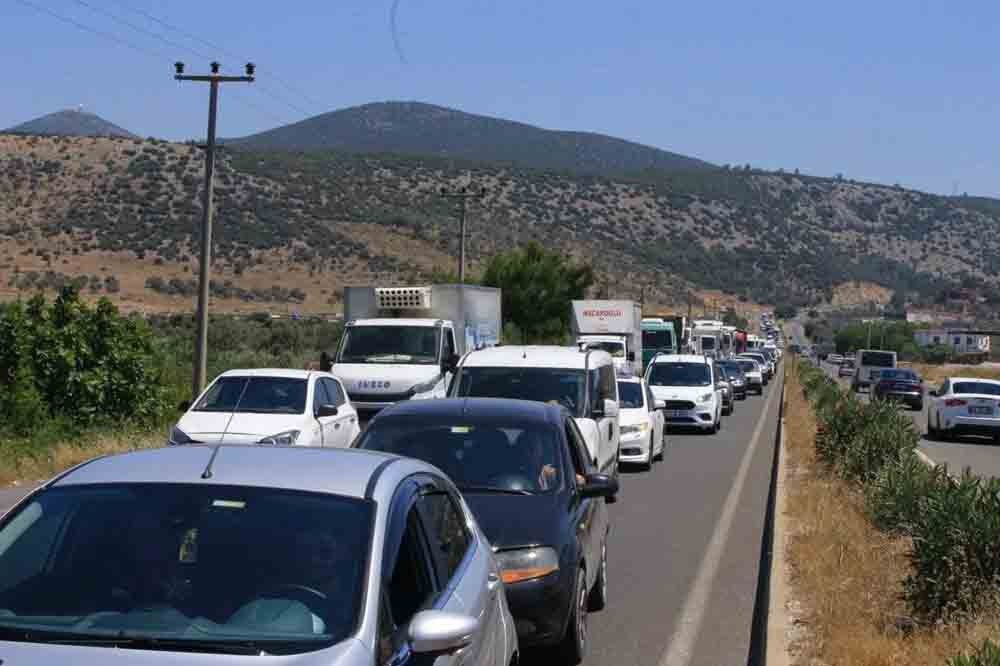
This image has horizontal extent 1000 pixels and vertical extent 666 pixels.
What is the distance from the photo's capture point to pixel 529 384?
611 inches

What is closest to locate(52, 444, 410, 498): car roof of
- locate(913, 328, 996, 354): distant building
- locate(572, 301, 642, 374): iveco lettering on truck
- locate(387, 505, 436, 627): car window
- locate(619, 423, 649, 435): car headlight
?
locate(387, 505, 436, 627): car window

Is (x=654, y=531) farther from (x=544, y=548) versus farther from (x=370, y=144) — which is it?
(x=370, y=144)

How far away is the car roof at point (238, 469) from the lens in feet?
16.1

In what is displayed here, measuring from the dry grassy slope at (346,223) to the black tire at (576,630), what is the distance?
52.0 meters

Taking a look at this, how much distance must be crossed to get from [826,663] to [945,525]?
1810mm

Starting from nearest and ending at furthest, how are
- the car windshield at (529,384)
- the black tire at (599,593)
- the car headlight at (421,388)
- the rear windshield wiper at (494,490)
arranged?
the rear windshield wiper at (494,490)
the black tire at (599,593)
the car windshield at (529,384)
the car headlight at (421,388)

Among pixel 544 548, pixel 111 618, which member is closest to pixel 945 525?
pixel 544 548

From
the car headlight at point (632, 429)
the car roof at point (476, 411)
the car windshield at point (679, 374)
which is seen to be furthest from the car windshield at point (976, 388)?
the car roof at point (476, 411)

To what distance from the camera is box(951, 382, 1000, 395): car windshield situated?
105ft

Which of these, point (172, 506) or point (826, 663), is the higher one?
point (172, 506)

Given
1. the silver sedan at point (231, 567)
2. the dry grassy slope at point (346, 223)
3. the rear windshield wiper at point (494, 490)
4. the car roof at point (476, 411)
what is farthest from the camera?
the dry grassy slope at point (346, 223)

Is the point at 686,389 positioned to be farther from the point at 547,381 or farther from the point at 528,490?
the point at 528,490

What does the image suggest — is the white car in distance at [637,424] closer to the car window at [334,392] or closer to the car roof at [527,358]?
the car window at [334,392]

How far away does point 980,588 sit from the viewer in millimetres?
8812
